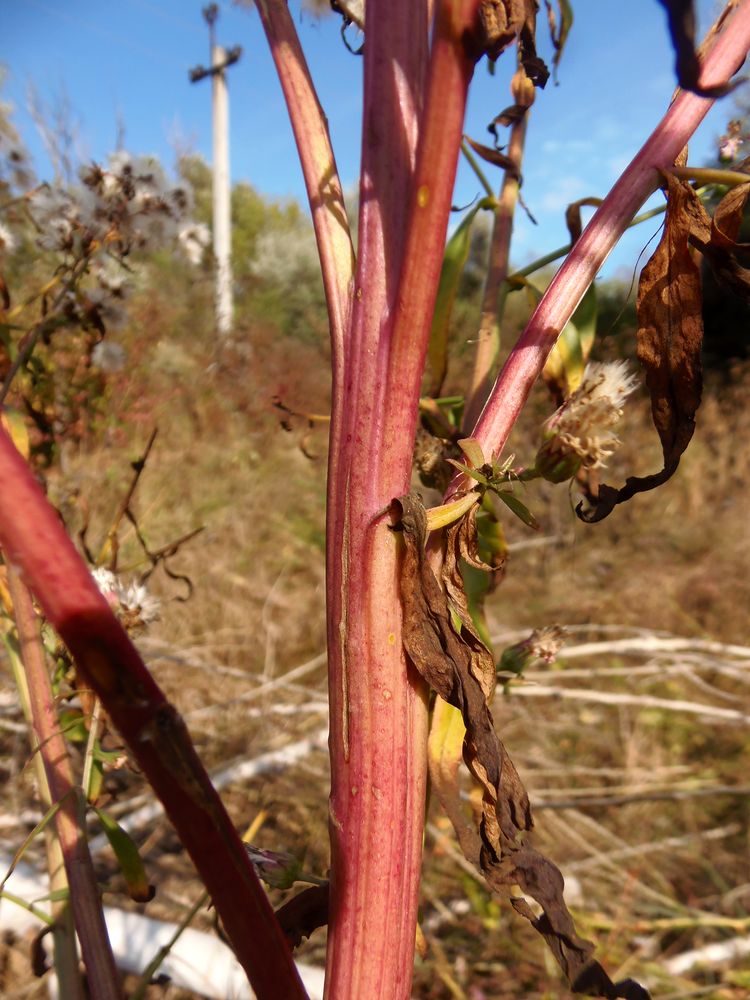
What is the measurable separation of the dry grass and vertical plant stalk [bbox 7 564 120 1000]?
10.8 inches

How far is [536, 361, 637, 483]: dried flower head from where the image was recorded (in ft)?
1.22

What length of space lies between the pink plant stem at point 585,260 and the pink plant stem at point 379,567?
0.05m

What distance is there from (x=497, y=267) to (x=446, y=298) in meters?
0.05

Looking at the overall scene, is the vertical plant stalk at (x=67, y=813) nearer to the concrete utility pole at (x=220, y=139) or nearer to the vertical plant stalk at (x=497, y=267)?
the vertical plant stalk at (x=497, y=267)

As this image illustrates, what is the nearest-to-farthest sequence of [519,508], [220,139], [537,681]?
1. [519,508]
2. [537,681]
3. [220,139]

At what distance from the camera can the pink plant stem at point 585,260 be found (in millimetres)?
365

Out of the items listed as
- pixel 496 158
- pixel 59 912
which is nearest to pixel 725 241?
pixel 496 158

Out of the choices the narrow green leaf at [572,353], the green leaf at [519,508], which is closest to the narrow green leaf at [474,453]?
the green leaf at [519,508]

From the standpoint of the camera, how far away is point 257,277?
10992 millimetres

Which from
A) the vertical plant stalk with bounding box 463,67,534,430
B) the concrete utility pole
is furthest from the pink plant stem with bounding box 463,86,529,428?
the concrete utility pole

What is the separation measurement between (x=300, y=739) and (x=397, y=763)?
1616mm

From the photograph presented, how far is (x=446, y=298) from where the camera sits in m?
0.54

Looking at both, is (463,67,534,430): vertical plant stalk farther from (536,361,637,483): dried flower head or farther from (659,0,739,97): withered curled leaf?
(659,0,739,97): withered curled leaf

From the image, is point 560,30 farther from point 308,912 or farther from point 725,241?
point 308,912
